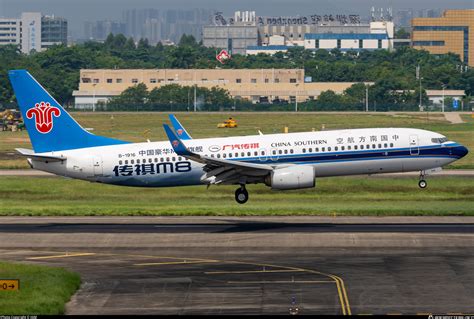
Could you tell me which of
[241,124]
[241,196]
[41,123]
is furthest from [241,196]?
[241,124]

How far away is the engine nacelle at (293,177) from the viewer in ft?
215

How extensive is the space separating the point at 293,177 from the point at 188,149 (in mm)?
7035

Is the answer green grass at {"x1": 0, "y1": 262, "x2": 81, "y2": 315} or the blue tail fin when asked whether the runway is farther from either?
the blue tail fin

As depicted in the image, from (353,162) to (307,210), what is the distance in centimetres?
418

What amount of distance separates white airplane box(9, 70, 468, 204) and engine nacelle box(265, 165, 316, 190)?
2314 millimetres

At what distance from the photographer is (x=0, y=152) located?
4532 inches

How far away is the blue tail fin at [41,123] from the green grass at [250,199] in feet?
14.1

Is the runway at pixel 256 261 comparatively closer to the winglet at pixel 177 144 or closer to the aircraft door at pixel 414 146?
the winglet at pixel 177 144

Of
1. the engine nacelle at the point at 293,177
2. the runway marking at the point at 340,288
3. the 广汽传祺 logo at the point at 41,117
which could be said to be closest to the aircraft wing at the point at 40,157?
the 广汽传祺 logo at the point at 41,117

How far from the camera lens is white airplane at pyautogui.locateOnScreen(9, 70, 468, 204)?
68688 mm

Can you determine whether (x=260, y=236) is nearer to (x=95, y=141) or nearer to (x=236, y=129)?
(x=95, y=141)

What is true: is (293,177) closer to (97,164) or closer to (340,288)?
(97,164)

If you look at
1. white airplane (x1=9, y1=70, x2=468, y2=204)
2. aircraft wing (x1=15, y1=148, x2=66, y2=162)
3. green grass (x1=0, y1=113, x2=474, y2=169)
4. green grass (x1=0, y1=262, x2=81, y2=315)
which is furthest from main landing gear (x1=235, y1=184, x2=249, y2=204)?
green grass (x1=0, y1=113, x2=474, y2=169)

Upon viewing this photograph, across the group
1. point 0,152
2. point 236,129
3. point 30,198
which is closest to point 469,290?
point 30,198
